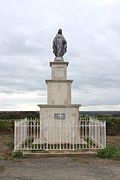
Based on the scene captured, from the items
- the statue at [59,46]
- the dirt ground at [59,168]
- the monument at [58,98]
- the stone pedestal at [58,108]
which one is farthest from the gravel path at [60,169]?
the statue at [59,46]

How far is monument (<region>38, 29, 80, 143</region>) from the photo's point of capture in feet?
34.5

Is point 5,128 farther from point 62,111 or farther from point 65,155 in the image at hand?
point 65,155

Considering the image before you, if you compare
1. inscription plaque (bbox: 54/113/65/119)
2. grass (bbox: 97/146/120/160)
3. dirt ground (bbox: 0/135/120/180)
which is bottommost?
dirt ground (bbox: 0/135/120/180)

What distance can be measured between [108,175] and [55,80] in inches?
228

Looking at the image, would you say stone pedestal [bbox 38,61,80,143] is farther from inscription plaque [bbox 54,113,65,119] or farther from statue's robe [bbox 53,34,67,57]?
statue's robe [bbox 53,34,67,57]

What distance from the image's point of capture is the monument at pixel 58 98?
10516mm

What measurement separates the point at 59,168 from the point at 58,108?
4105 millimetres

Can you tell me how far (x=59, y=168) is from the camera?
6.71 m

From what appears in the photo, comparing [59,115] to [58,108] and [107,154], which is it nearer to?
[58,108]

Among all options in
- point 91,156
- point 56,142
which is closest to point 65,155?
point 91,156

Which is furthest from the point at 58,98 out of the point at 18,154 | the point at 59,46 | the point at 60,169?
the point at 60,169

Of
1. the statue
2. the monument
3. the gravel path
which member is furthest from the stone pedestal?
the gravel path

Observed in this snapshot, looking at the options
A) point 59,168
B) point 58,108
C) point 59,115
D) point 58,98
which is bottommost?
point 59,168

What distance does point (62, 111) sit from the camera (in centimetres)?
1059
